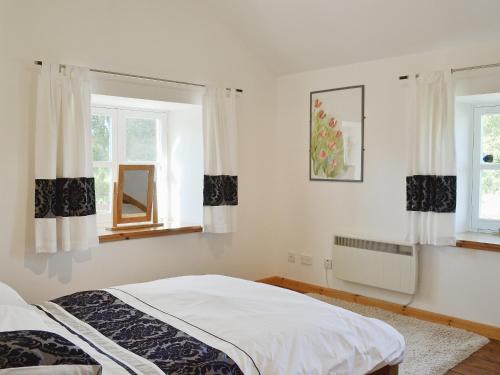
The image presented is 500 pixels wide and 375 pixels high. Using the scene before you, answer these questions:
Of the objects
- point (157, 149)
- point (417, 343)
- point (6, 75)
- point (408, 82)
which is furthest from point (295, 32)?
point (417, 343)

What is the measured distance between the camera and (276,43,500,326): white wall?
12.2ft

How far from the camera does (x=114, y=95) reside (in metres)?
3.85

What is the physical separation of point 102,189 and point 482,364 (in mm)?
3184

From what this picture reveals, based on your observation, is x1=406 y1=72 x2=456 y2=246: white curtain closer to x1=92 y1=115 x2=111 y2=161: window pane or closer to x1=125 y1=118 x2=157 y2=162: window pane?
x1=125 y1=118 x2=157 y2=162: window pane

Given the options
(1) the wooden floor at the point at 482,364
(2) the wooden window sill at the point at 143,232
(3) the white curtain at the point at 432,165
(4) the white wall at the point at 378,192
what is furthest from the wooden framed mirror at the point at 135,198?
(1) the wooden floor at the point at 482,364

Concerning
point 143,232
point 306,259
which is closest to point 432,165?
point 306,259

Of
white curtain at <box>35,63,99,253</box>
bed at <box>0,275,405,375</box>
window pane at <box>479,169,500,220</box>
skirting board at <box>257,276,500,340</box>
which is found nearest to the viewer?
bed at <box>0,275,405,375</box>

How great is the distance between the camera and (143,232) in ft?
13.4

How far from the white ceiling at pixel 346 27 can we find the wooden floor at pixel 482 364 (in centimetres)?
217

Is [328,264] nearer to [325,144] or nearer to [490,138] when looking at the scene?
[325,144]

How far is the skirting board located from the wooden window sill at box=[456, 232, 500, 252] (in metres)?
0.57

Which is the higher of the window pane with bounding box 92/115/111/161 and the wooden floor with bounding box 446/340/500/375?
the window pane with bounding box 92/115/111/161

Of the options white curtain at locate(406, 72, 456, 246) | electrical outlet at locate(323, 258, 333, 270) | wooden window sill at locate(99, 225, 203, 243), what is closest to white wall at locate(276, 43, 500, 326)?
electrical outlet at locate(323, 258, 333, 270)

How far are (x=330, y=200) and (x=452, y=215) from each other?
47.2 inches
